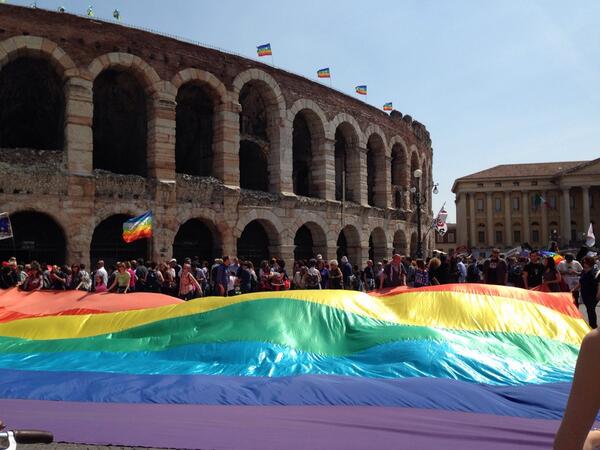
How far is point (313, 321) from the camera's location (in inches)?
298

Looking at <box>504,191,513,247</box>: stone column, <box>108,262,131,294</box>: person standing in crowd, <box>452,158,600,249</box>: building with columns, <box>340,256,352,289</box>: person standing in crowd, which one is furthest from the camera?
<box>504,191,513,247</box>: stone column

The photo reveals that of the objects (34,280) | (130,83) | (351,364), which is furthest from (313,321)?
(130,83)

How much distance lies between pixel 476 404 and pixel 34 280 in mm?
11169


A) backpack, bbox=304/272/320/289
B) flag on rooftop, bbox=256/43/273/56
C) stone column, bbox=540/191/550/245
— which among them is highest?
flag on rooftop, bbox=256/43/273/56

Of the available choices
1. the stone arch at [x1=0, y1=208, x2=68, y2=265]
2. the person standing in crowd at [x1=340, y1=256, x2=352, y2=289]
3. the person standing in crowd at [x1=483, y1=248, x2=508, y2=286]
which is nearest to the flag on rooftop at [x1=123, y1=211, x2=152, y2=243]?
the stone arch at [x1=0, y1=208, x2=68, y2=265]

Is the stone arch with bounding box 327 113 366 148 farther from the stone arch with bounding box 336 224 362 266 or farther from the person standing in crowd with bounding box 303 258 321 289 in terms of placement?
the person standing in crowd with bounding box 303 258 321 289

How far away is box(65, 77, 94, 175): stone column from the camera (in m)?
18.2

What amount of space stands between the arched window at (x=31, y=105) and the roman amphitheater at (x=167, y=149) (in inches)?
2.4

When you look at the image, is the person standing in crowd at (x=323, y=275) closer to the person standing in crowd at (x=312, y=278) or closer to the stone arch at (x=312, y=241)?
the person standing in crowd at (x=312, y=278)

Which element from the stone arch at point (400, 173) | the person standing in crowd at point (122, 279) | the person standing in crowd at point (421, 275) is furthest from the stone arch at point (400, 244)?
the person standing in crowd at point (122, 279)

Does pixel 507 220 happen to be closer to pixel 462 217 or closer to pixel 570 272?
pixel 462 217

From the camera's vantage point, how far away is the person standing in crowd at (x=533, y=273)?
11586 mm

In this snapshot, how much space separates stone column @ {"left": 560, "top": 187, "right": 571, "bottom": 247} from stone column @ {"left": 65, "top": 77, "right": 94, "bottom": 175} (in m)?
77.0

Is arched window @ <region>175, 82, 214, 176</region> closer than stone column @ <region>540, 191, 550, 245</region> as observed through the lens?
Yes
